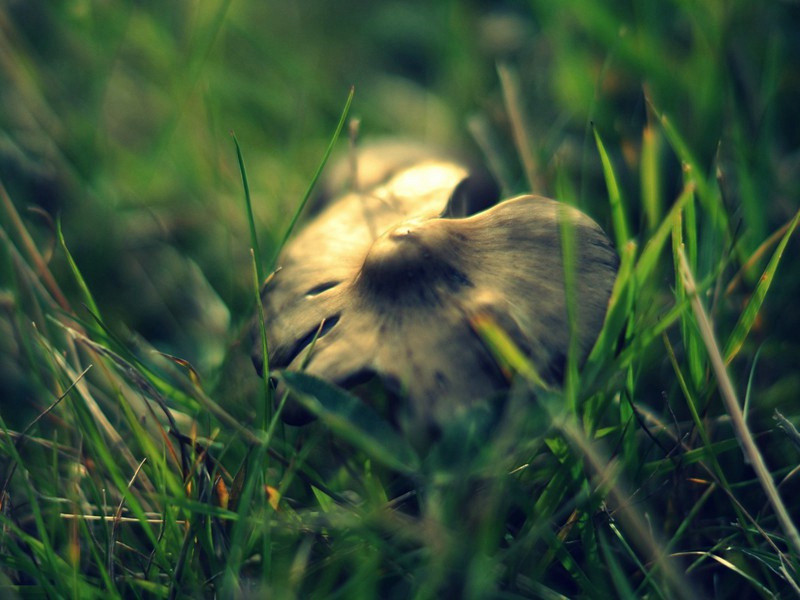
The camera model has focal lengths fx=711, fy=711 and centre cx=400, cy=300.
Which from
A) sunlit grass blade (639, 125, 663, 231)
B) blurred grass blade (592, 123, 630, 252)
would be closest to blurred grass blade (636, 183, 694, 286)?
blurred grass blade (592, 123, 630, 252)

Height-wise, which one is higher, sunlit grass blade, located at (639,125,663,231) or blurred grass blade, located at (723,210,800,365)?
sunlit grass blade, located at (639,125,663,231)

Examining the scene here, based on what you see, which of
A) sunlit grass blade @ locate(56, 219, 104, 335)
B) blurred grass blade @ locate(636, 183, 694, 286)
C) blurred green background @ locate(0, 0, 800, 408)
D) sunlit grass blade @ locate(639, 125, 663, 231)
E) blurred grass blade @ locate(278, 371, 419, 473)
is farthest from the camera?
blurred green background @ locate(0, 0, 800, 408)

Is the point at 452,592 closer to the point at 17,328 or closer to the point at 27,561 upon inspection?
the point at 27,561

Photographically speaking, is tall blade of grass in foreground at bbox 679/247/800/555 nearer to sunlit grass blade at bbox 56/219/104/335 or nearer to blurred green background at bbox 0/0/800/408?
blurred green background at bbox 0/0/800/408

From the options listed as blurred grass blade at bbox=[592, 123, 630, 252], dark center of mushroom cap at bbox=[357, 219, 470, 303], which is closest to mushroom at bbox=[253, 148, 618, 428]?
dark center of mushroom cap at bbox=[357, 219, 470, 303]

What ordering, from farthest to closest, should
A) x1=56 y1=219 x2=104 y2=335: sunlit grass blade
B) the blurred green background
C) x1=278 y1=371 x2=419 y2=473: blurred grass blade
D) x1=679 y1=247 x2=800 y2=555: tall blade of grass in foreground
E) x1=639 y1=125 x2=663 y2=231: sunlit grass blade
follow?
the blurred green background, x1=639 y1=125 x2=663 y2=231: sunlit grass blade, x1=56 y1=219 x2=104 y2=335: sunlit grass blade, x1=278 y1=371 x2=419 y2=473: blurred grass blade, x1=679 y1=247 x2=800 y2=555: tall blade of grass in foreground

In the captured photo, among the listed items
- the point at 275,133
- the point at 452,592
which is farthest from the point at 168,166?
the point at 452,592

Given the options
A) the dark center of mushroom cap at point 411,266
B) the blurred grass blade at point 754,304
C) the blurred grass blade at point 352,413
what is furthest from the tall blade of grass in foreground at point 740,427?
the blurred grass blade at point 352,413

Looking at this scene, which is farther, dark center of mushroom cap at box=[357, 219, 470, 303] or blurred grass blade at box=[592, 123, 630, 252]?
blurred grass blade at box=[592, 123, 630, 252]
